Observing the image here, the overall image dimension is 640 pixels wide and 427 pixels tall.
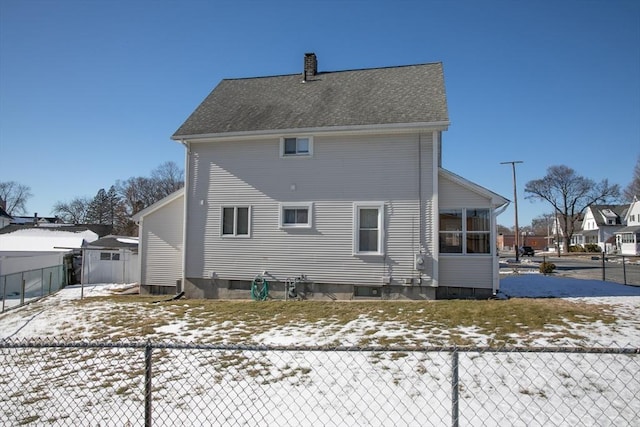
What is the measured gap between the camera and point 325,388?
220 inches

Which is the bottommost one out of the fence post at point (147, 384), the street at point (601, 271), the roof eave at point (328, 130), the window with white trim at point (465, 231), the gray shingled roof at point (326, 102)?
the street at point (601, 271)

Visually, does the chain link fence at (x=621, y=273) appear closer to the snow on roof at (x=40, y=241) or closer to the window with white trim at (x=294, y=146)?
the window with white trim at (x=294, y=146)

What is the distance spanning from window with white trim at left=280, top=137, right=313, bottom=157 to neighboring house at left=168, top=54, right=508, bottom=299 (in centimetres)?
4

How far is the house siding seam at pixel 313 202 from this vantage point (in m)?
13.4

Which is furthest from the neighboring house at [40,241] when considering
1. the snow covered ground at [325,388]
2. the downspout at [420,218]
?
the snow covered ground at [325,388]

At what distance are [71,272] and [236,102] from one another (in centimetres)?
1473

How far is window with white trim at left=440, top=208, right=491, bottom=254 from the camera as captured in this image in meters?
13.1

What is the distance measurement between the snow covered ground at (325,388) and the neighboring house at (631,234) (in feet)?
181

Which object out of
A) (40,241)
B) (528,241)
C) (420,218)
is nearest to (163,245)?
(420,218)

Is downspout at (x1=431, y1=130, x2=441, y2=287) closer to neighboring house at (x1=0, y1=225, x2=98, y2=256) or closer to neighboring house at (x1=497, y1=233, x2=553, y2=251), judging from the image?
neighboring house at (x1=0, y1=225, x2=98, y2=256)

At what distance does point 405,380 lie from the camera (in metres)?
5.80

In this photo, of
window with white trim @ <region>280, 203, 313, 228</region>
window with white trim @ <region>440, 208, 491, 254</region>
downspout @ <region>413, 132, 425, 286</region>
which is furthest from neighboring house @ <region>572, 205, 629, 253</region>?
window with white trim @ <region>280, 203, 313, 228</region>

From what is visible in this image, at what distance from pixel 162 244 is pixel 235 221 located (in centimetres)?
354

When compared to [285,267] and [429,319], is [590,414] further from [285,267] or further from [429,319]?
[285,267]
